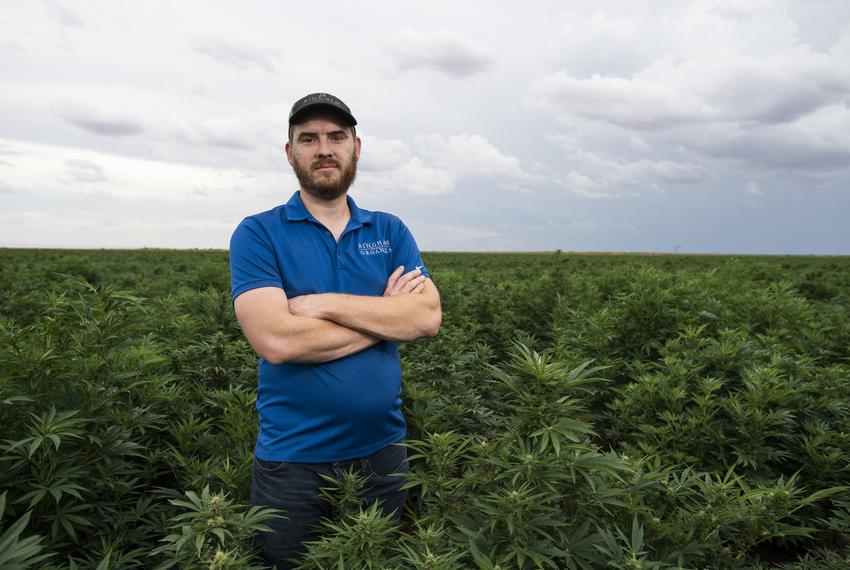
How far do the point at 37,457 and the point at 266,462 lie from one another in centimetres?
102

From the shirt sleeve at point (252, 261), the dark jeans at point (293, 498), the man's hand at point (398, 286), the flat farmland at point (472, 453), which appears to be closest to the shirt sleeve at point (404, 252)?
the man's hand at point (398, 286)

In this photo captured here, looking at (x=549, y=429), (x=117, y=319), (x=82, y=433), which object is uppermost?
(x=117, y=319)

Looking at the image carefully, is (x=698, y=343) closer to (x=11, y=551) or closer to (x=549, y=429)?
(x=549, y=429)

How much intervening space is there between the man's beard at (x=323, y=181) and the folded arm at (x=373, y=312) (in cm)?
60

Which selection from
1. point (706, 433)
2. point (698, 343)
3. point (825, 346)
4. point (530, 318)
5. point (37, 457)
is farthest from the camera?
point (530, 318)

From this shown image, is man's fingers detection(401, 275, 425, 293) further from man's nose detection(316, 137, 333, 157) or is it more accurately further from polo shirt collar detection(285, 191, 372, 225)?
man's nose detection(316, 137, 333, 157)

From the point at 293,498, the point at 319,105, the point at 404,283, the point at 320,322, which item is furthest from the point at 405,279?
the point at 293,498

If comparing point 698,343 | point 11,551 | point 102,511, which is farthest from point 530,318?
point 11,551

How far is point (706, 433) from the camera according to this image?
13.6ft

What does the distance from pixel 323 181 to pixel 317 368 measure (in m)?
1.03

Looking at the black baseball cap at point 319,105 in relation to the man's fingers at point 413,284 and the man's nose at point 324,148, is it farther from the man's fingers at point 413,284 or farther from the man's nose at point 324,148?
the man's fingers at point 413,284

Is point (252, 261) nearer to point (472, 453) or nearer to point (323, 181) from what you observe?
point (323, 181)

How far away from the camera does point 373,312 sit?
275 centimetres

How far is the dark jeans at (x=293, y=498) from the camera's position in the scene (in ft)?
8.48
